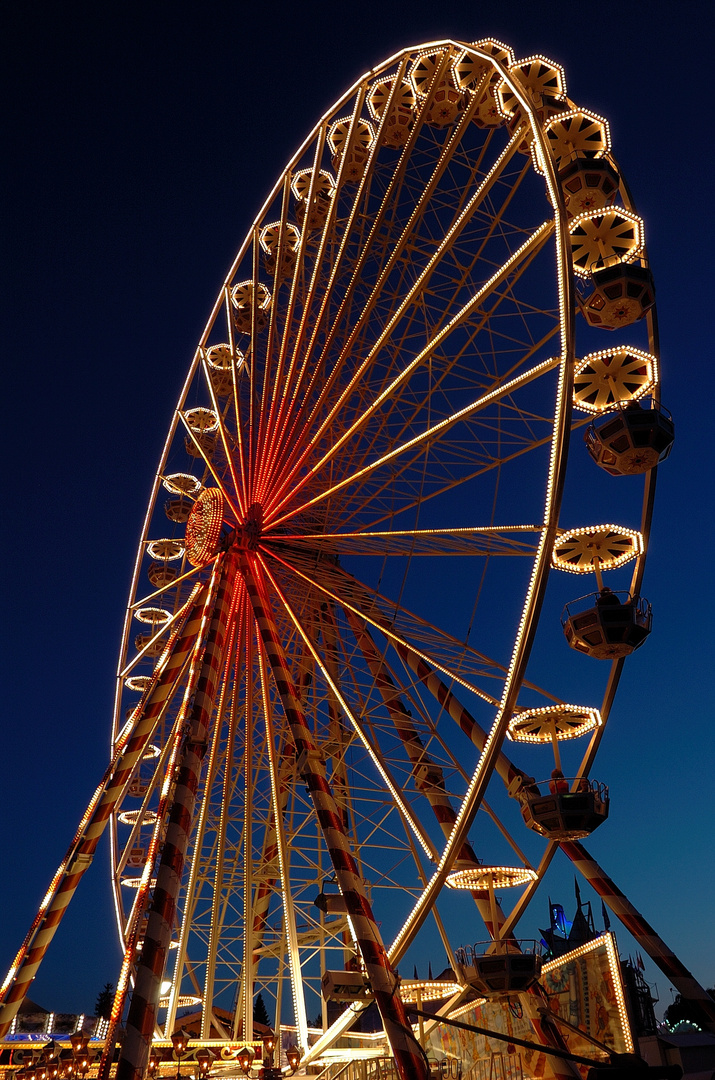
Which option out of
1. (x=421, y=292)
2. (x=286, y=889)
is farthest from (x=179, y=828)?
(x=421, y=292)

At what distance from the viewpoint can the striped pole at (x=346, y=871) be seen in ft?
39.4

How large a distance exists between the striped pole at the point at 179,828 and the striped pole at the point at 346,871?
0.80 meters

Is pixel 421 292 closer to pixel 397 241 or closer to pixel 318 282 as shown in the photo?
pixel 397 241

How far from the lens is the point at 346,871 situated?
1417 centimetres

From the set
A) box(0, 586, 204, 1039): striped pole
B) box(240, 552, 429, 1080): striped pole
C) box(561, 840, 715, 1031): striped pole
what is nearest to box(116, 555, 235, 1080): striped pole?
box(0, 586, 204, 1039): striped pole

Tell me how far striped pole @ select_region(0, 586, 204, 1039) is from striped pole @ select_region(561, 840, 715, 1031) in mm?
8182

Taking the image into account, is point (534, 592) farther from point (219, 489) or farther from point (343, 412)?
point (219, 489)

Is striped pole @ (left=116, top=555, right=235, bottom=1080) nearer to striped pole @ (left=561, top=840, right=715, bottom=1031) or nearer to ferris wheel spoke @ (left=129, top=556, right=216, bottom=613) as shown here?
ferris wheel spoke @ (left=129, top=556, right=216, bottom=613)

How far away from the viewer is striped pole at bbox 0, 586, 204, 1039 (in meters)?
15.1

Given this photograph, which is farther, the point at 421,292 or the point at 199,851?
the point at 199,851

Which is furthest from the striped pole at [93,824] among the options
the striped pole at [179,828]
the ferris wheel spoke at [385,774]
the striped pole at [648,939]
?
the striped pole at [648,939]

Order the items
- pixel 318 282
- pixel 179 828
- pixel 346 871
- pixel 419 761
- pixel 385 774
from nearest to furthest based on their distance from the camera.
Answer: pixel 346 871 → pixel 179 828 → pixel 385 774 → pixel 419 761 → pixel 318 282

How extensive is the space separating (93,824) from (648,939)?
1048cm

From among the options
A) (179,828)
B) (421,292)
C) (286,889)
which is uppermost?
(421,292)
